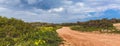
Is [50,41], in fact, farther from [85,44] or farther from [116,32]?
[116,32]

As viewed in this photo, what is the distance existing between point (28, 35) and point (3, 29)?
4287mm

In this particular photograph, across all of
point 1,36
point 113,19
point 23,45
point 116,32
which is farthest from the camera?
point 113,19

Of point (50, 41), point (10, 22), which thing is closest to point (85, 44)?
point (50, 41)

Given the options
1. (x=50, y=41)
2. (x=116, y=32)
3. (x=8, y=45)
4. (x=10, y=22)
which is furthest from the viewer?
(x=116, y=32)

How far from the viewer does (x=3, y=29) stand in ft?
90.2

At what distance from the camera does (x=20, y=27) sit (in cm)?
2917

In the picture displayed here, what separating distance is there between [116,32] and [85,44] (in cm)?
1426

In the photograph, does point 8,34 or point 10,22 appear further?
point 10,22

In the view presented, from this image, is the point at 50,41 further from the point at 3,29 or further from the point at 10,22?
the point at 10,22

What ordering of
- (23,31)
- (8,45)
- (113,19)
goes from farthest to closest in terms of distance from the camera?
(113,19) → (23,31) → (8,45)

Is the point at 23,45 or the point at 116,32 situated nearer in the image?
the point at 23,45

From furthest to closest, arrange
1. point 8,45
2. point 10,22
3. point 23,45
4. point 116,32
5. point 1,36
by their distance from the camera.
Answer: point 116,32 < point 10,22 < point 1,36 < point 8,45 < point 23,45

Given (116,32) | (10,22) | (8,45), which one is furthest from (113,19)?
(8,45)

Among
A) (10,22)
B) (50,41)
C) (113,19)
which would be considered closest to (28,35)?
(50,41)
